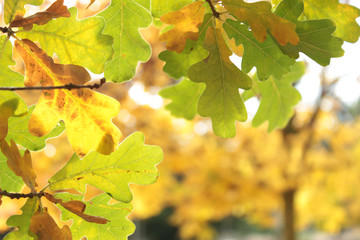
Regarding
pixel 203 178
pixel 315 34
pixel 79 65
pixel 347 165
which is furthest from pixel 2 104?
pixel 347 165

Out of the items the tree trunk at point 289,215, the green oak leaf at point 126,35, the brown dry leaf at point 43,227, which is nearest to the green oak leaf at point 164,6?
the green oak leaf at point 126,35

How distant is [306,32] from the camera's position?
627 millimetres

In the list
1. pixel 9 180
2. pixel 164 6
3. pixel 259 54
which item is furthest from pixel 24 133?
pixel 259 54

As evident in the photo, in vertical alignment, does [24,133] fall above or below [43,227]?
above

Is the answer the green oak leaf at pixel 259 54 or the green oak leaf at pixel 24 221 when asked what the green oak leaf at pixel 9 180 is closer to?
the green oak leaf at pixel 24 221


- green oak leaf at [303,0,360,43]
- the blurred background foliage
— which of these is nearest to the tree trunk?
the blurred background foliage

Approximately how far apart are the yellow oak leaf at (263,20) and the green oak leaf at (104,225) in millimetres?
372

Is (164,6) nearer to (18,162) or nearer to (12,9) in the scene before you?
(12,9)

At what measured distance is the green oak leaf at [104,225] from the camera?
0.68 meters

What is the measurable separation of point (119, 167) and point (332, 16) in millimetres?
459

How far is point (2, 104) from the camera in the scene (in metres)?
0.60

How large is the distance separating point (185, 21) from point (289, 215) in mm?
6803

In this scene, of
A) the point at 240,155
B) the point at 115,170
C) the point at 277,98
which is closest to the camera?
the point at 115,170

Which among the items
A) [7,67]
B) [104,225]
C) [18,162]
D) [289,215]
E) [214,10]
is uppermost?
[214,10]
